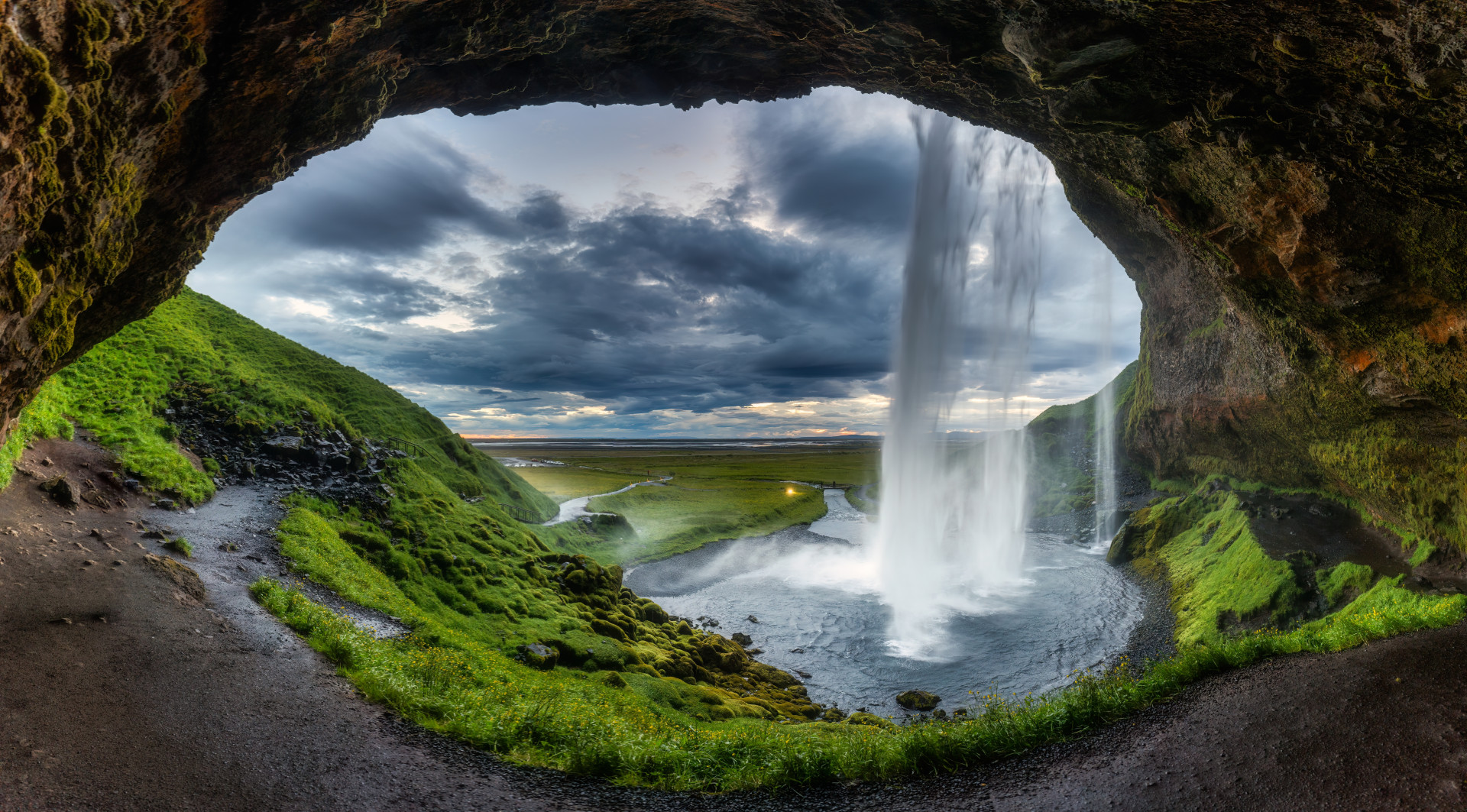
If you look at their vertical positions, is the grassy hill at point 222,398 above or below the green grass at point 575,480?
above

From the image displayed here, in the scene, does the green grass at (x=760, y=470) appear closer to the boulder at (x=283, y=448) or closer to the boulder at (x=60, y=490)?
the boulder at (x=283, y=448)

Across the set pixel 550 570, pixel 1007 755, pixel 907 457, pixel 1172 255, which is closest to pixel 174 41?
pixel 1007 755

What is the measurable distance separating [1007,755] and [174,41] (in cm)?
1902

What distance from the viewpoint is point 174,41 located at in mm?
9742

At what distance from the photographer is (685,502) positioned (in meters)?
71.9

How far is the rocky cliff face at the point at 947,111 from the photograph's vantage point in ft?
30.2

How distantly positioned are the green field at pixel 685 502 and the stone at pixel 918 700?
28390mm

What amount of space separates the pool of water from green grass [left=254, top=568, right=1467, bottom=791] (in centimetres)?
904

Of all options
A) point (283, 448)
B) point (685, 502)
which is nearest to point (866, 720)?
point (283, 448)

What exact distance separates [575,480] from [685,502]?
31.2 meters

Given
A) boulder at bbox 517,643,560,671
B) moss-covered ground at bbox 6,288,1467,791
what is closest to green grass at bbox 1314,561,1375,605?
moss-covered ground at bbox 6,288,1467,791

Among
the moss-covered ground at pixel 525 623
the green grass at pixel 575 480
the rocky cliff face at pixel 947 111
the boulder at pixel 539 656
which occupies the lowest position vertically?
the green grass at pixel 575 480

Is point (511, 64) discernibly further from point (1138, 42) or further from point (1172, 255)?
point (1172, 255)

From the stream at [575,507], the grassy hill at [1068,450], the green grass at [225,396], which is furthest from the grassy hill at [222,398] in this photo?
the grassy hill at [1068,450]
